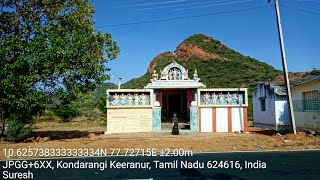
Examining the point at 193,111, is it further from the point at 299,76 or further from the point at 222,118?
the point at 299,76

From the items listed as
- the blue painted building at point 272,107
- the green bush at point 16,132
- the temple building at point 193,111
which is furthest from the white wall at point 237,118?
the green bush at point 16,132

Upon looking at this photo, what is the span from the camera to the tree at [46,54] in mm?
14062

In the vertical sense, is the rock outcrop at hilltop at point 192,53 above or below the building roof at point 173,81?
above

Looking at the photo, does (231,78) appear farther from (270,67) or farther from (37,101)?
(37,101)

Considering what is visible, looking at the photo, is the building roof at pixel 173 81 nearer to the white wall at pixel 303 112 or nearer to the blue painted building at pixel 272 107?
the blue painted building at pixel 272 107

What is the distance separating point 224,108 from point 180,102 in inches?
288

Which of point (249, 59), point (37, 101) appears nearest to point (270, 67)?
point (249, 59)

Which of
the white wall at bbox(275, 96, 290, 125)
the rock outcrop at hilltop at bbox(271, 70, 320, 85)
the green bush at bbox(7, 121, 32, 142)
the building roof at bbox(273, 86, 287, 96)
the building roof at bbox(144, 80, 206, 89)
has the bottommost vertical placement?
the green bush at bbox(7, 121, 32, 142)

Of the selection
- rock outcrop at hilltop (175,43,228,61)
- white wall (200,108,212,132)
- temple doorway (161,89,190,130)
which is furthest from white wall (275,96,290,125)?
rock outcrop at hilltop (175,43,228,61)

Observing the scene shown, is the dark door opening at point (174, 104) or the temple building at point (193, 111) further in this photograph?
the dark door opening at point (174, 104)

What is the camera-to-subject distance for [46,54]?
559 inches

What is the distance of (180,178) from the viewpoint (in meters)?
7.17

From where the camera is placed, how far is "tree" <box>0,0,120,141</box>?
1406 centimetres

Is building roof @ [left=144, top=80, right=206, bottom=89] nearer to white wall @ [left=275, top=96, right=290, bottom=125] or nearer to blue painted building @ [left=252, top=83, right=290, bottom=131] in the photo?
blue painted building @ [left=252, top=83, right=290, bottom=131]
